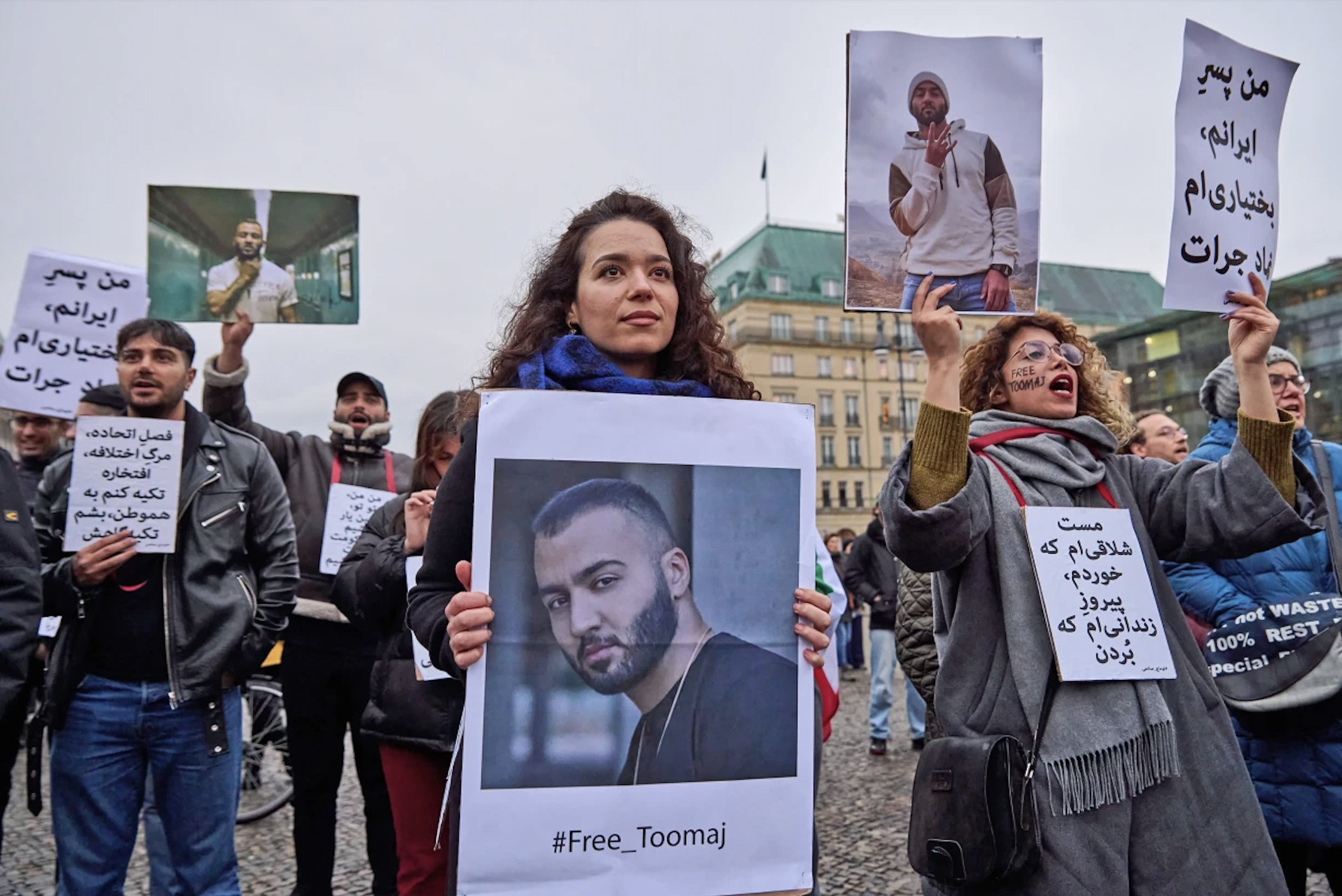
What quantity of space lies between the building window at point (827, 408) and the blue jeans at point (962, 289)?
59749mm

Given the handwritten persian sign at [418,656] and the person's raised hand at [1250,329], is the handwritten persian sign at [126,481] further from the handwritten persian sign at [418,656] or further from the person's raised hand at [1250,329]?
the person's raised hand at [1250,329]

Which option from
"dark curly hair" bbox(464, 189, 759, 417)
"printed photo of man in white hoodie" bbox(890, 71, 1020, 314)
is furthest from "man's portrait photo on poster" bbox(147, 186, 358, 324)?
"printed photo of man in white hoodie" bbox(890, 71, 1020, 314)

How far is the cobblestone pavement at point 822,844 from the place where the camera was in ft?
14.6

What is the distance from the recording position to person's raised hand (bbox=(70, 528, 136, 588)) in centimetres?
298

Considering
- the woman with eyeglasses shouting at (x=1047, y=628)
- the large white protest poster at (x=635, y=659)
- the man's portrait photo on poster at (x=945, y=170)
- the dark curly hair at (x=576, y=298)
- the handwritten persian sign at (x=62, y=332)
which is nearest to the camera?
the large white protest poster at (x=635, y=659)

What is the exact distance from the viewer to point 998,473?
2.29 meters

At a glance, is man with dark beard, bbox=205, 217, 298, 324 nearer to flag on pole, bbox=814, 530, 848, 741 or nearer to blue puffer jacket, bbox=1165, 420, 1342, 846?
flag on pole, bbox=814, 530, 848, 741

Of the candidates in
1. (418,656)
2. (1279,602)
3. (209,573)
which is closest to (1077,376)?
(1279,602)

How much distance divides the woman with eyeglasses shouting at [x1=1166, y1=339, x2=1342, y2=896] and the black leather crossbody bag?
3.62 ft

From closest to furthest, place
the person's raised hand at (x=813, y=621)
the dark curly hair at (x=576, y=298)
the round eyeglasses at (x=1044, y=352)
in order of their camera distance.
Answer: the person's raised hand at (x=813, y=621)
the dark curly hair at (x=576, y=298)
the round eyeglasses at (x=1044, y=352)

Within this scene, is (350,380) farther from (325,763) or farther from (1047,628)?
(1047,628)

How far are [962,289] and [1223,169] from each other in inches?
44.0

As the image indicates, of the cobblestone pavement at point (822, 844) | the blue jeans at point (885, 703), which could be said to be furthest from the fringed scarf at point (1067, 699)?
the blue jeans at point (885, 703)

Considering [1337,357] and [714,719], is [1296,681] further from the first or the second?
[1337,357]
